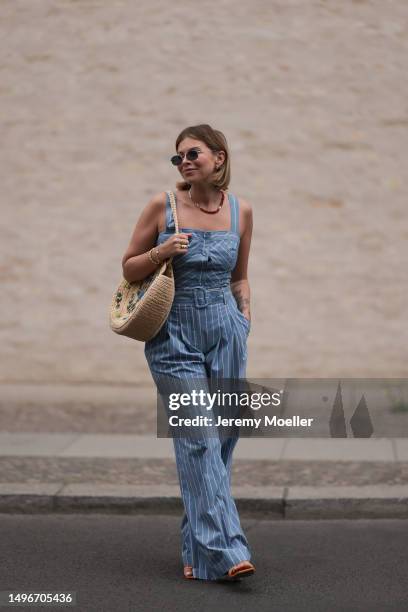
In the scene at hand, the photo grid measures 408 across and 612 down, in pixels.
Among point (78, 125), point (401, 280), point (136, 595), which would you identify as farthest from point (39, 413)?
point (136, 595)

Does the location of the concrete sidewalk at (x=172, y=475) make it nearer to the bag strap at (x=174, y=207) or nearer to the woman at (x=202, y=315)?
the woman at (x=202, y=315)

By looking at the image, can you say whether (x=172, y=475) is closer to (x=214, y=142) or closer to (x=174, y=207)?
(x=174, y=207)

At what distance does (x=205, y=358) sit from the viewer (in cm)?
475

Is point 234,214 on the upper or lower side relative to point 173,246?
upper

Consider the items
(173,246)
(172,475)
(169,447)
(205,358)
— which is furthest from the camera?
(169,447)

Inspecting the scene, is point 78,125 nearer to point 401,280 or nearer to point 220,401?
point 401,280

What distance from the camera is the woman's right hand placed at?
14.7ft

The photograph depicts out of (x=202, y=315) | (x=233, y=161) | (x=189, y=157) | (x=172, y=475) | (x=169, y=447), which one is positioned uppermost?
(x=233, y=161)

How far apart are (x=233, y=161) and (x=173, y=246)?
611 centimetres

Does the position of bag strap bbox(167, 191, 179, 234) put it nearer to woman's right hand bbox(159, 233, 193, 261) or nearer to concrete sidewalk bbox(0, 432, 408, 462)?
woman's right hand bbox(159, 233, 193, 261)

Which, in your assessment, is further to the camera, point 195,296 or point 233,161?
point 233,161

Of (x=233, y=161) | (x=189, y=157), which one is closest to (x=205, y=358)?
(x=189, y=157)

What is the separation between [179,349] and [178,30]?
658 centimetres

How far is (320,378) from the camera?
10.3 metres
